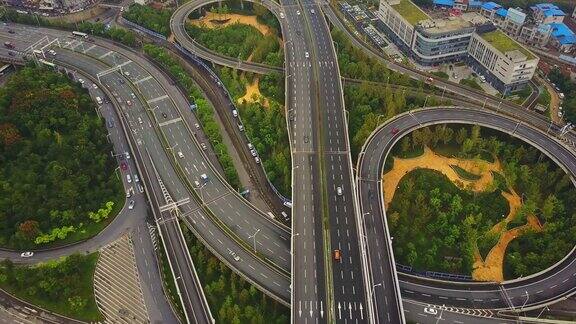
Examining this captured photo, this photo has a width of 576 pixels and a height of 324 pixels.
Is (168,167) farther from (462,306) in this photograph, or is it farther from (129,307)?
(462,306)

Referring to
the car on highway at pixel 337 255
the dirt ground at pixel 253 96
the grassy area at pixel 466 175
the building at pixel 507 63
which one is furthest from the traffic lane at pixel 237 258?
the building at pixel 507 63

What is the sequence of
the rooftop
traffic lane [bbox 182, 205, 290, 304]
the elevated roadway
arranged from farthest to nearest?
the rooftop → traffic lane [bbox 182, 205, 290, 304] → the elevated roadway

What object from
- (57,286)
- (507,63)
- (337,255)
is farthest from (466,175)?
(57,286)

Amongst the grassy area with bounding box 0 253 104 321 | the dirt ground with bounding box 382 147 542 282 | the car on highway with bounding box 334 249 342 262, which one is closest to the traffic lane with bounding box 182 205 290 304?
the car on highway with bounding box 334 249 342 262

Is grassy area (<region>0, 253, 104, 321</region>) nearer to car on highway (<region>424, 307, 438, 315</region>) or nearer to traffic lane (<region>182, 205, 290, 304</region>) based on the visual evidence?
traffic lane (<region>182, 205, 290, 304</region>)

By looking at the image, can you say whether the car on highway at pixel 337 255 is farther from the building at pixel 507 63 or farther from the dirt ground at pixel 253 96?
the building at pixel 507 63

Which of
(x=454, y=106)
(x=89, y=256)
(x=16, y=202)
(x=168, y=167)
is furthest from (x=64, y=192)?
(x=454, y=106)
